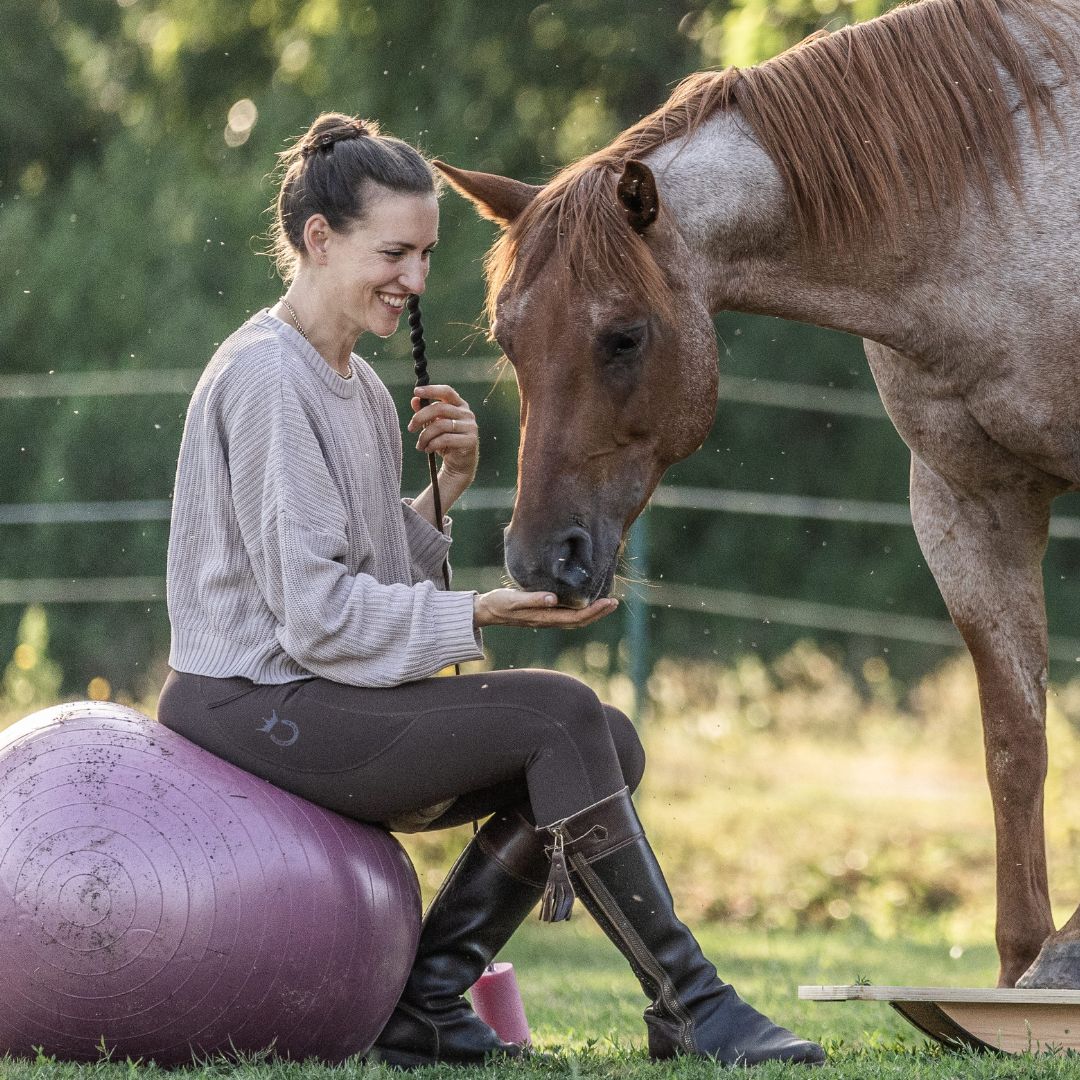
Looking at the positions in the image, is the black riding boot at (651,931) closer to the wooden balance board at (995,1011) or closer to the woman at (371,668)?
the woman at (371,668)

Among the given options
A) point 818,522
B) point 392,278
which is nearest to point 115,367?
point 818,522

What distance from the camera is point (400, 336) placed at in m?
11.2

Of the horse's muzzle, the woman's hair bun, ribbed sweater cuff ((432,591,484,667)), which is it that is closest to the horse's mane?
the woman's hair bun

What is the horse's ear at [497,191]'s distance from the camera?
3553 millimetres

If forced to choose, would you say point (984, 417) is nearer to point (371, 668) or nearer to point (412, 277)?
point (412, 277)

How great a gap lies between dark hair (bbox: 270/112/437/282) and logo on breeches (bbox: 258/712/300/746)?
3.11ft

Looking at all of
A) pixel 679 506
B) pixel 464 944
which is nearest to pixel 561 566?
pixel 464 944

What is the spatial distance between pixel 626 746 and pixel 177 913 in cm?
96

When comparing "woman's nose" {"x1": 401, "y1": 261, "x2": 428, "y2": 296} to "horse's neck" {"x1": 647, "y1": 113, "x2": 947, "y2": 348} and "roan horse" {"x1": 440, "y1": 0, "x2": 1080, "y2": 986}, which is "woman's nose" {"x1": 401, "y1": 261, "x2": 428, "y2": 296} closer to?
"roan horse" {"x1": 440, "y1": 0, "x2": 1080, "y2": 986}

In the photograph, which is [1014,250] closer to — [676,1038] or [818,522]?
[676,1038]

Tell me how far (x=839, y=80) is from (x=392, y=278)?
3.48ft

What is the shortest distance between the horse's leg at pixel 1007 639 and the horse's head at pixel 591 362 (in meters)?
0.92

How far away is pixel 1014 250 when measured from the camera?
3.46m

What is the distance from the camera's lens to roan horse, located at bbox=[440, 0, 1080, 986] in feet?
10.6
